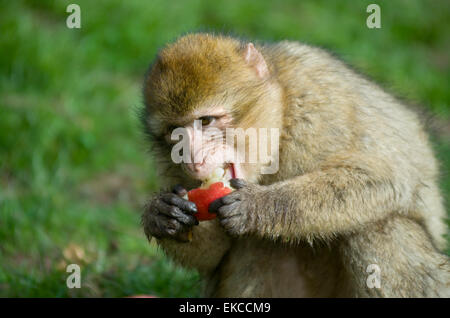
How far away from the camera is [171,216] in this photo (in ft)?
15.5

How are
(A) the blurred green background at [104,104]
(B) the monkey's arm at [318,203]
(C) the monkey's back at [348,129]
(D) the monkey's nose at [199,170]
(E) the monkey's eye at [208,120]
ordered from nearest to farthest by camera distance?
(D) the monkey's nose at [199,170]
(B) the monkey's arm at [318,203]
(E) the monkey's eye at [208,120]
(C) the monkey's back at [348,129]
(A) the blurred green background at [104,104]

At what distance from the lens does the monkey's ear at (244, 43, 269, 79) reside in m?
5.05

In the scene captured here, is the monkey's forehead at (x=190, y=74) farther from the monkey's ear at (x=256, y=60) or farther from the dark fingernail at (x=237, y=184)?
the dark fingernail at (x=237, y=184)

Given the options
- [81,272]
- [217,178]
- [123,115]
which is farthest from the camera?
[123,115]

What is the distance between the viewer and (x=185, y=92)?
185 inches

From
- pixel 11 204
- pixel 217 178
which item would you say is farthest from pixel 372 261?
pixel 11 204

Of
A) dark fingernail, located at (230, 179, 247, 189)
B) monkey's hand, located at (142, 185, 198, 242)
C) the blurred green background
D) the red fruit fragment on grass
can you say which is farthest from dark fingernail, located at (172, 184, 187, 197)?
the blurred green background

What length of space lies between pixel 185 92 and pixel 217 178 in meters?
0.64

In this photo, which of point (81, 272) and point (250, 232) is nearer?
point (250, 232)

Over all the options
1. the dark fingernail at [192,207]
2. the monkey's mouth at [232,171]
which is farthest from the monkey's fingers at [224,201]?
the monkey's mouth at [232,171]

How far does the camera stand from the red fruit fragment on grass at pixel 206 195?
4.58m

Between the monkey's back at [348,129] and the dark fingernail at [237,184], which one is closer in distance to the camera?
the dark fingernail at [237,184]

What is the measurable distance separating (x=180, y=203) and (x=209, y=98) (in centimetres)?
75
